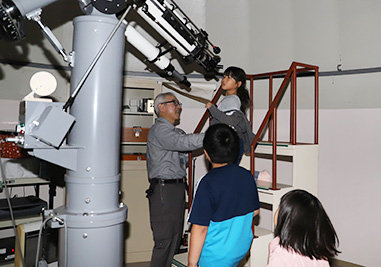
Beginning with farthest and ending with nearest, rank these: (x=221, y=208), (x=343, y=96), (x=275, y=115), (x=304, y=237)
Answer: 1. (x=343, y=96)
2. (x=275, y=115)
3. (x=221, y=208)
4. (x=304, y=237)

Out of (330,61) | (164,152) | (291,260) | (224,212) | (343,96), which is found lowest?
(291,260)

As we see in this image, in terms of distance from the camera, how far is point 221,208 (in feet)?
5.24

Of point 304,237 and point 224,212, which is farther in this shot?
point 224,212

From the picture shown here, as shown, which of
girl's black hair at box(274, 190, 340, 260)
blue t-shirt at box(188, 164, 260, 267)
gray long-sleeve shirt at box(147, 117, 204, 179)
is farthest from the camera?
gray long-sleeve shirt at box(147, 117, 204, 179)

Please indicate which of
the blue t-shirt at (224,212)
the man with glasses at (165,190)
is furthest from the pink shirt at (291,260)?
the man with glasses at (165,190)

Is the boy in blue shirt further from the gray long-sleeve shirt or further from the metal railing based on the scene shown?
the gray long-sleeve shirt

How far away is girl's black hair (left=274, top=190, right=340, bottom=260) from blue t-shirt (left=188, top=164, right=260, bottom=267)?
1.13 ft

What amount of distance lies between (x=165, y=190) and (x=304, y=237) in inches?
60.9

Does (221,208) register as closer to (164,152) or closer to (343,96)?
(164,152)

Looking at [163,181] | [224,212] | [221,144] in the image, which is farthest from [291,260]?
[163,181]

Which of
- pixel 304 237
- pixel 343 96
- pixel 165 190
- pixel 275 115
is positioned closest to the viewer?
pixel 304 237

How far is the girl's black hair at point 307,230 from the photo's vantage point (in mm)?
1282

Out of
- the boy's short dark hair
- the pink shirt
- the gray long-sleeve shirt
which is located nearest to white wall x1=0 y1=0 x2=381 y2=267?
the gray long-sleeve shirt

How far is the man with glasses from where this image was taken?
267 centimetres
